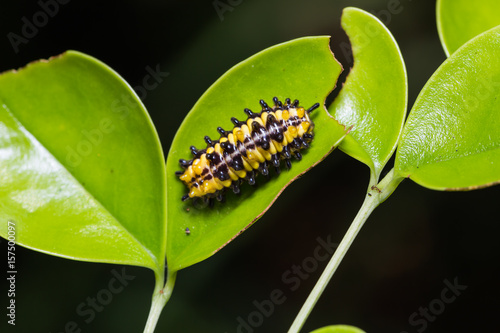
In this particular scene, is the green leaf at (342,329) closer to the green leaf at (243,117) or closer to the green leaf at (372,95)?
the green leaf at (243,117)

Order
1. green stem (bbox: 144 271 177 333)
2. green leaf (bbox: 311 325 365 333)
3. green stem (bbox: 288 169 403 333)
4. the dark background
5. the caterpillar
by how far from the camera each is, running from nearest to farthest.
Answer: green leaf (bbox: 311 325 365 333) < green stem (bbox: 288 169 403 333) < green stem (bbox: 144 271 177 333) < the caterpillar < the dark background

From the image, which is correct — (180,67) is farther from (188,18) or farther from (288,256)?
(288,256)

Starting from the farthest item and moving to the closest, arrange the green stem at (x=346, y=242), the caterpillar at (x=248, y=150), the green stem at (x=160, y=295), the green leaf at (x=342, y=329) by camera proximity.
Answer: the caterpillar at (x=248, y=150), the green stem at (x=160, y=295), the green stem at (x=346, y=242), the green leaf at (x=342, y=329)

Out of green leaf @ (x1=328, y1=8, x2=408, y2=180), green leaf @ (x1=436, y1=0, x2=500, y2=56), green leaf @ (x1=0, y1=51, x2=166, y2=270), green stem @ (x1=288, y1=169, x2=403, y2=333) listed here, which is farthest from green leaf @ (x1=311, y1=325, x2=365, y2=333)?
green leaf @ (x1=436, y1=0, x2=500, y2=56)

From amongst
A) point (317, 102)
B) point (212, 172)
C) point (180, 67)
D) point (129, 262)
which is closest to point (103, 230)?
point (129, 262)

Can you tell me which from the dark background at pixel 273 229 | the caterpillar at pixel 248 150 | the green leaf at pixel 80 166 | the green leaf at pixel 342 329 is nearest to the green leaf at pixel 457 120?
the caterpillar at pixel 248 150

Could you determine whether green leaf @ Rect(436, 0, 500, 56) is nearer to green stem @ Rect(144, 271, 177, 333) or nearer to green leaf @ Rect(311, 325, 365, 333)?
green leaf @ Rect(311, 325, 365, 333)
